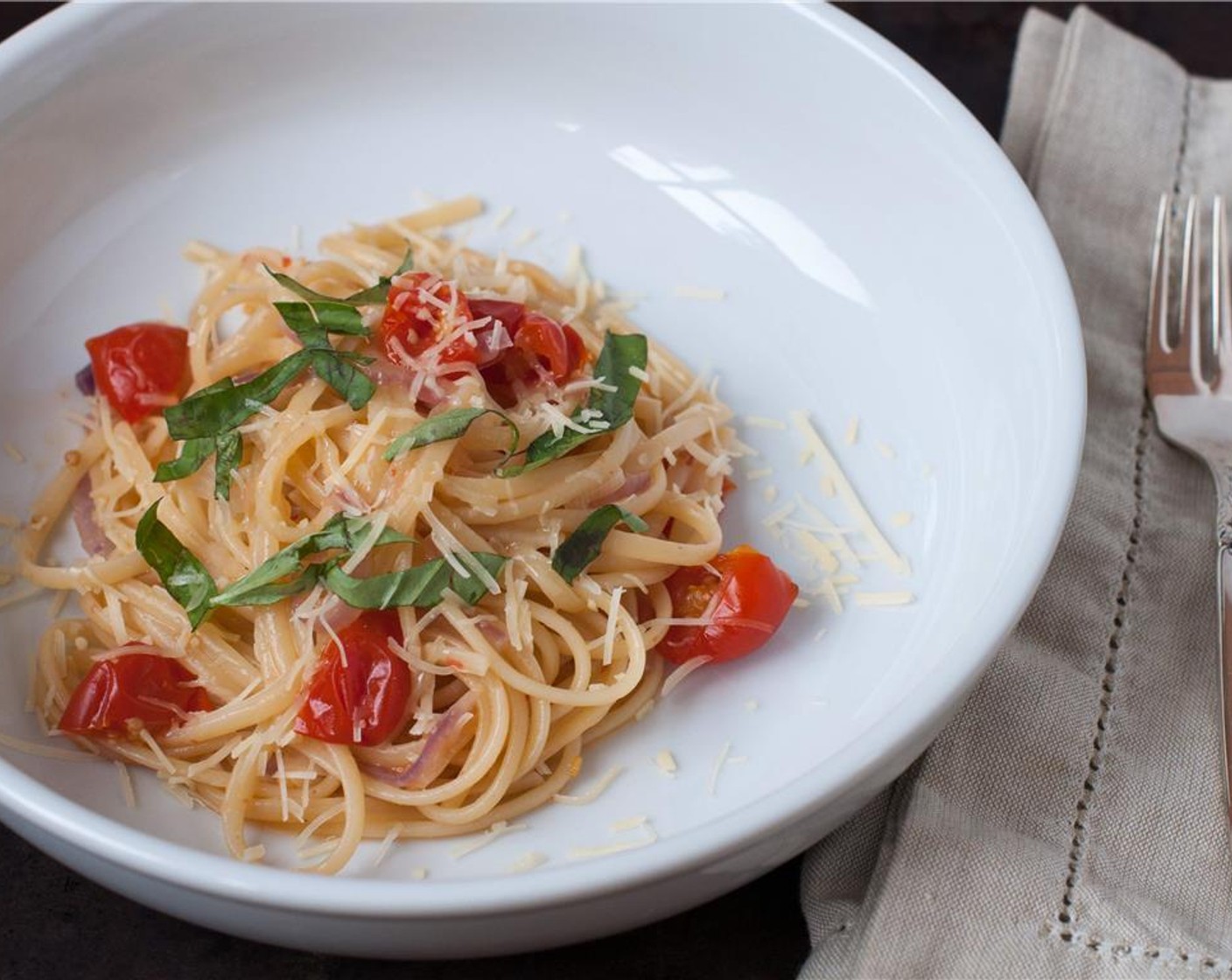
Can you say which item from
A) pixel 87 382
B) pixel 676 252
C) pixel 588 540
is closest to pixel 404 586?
pixel 588 540

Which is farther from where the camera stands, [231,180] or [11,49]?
[231,180]

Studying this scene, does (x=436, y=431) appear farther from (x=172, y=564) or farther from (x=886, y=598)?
(x=886, y=598)

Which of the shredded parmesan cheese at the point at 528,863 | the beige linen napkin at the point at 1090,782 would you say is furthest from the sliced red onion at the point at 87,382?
the beige linen napkin at the point at 1090,782

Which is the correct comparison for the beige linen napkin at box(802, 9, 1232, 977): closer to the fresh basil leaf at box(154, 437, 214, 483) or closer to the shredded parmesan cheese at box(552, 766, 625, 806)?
the shredded parmesan cheese at box(552, 766, 625, 806)

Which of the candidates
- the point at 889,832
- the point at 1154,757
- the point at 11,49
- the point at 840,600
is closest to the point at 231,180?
the point at 11,49

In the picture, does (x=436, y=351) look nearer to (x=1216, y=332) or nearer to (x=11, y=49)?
(x=11, y=49)

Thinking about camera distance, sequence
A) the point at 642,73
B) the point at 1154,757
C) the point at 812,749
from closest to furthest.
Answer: the point at 812,749 < the point at 1154,757 < the point at 642,73

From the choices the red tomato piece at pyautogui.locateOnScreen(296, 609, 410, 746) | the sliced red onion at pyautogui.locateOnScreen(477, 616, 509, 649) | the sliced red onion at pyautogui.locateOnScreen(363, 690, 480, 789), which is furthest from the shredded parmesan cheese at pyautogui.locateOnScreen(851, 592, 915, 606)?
the red tomato piece at pyautogui.locateOnScreen(296, 609, 410, 746)
